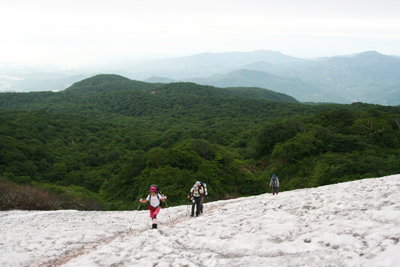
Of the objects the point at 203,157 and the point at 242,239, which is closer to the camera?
the point at 242,239

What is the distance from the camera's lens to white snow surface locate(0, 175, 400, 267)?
5.54 m

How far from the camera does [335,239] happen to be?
6.00 metres

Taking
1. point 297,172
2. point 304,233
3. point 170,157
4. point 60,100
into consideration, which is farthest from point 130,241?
point 60,100

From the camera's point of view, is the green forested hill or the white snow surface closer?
the white snow surface

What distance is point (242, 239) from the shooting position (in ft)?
23.4

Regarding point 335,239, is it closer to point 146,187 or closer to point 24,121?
point 146,187

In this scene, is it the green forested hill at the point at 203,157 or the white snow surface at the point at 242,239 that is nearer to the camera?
the white snow surface at the point at 242,239

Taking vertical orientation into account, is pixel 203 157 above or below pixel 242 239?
below

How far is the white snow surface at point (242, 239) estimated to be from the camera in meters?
5.54

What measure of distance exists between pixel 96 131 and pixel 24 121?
23316 mm

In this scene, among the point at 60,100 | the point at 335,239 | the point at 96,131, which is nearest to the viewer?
the point at 335,239

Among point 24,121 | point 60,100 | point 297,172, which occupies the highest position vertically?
point 60,100

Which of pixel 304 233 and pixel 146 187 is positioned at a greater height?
pixel 304 233

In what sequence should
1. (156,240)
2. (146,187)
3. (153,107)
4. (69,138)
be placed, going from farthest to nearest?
1. (153,107)
2. (69,138)
3. (146,187)
4. (156,240)
